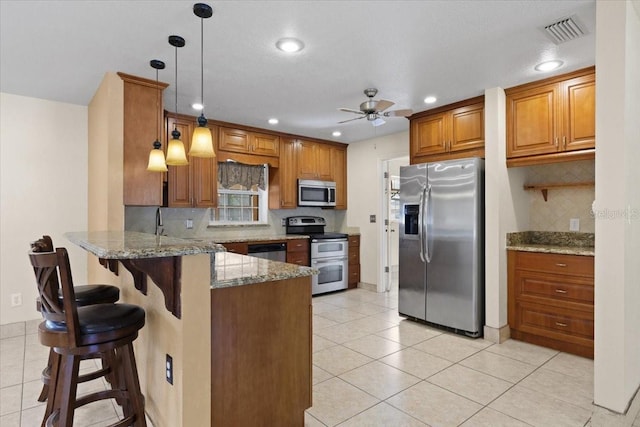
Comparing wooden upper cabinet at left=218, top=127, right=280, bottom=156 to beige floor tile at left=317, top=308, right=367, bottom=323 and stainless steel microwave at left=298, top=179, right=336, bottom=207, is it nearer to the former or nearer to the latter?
stainless steel microwave at left=298, top=179, right=336, bottom=207

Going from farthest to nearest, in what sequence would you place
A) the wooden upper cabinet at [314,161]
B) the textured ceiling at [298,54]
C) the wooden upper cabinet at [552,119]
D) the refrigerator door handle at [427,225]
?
the wooden upper cabinet at [314,161] < the refrigerator door handle at [427,225] < the wooden upper cabinet at [552,119] < the textured ceiling at [298,54]

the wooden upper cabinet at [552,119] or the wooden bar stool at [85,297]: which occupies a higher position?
the wooden upper cabinet at [552,119]

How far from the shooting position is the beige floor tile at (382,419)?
2076 mm

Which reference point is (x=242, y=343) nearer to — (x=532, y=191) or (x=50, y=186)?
(x=50, y=186)

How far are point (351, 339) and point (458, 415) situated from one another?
1.42 meters

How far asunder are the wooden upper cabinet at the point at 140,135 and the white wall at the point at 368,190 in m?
3.32

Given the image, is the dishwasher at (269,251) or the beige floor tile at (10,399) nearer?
the beige floor tile at (10,399)

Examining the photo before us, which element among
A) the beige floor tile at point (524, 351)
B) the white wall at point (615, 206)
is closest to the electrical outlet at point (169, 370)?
the white wall at point (615, 206)

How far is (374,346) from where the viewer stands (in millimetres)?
3297

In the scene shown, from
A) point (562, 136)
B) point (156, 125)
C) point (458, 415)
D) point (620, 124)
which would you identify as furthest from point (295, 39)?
point (458, 415)

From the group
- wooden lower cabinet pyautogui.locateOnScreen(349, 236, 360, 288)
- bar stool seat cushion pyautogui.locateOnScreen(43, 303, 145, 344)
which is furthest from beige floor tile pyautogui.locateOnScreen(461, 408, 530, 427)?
wooden lower cabinet pyautogui.locateOnScreen(349, 236, 360, 288)

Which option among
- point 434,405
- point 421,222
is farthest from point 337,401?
point 421,222

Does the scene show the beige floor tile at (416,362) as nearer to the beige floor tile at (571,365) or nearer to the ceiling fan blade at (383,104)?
the beige floor tile at (571,365)

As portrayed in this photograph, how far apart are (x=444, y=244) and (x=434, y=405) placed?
5.78 feet
